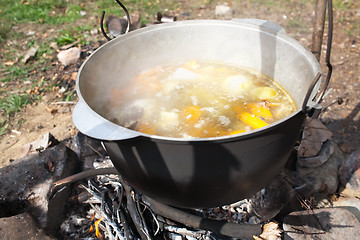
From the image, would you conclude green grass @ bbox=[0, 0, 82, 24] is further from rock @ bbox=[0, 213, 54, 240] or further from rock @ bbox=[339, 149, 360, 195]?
rock @ bbox=[339, 149, 360, 195]

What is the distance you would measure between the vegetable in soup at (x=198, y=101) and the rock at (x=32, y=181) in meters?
0.72

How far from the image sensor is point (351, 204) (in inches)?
94.3

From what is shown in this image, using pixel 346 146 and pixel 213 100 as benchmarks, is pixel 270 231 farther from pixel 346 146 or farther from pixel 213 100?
pixel 346 146

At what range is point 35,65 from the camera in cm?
429

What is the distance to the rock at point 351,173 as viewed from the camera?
254cm

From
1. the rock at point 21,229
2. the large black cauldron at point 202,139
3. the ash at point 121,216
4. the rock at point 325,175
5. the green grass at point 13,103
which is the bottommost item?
the green grass at point 13,103

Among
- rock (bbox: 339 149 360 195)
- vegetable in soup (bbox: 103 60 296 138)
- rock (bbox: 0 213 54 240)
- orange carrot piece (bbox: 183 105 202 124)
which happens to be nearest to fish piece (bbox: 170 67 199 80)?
vegetable in soup (bbox: 103 60 296 138)

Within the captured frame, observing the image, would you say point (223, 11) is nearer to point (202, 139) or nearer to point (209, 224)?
point (209, 224)

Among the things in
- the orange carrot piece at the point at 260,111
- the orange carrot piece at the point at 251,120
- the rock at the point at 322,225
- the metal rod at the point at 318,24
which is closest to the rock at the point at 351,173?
the rock at the point at 322,225

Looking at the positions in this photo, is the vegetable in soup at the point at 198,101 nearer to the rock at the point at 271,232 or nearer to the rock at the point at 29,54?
the rock at the point at 271,232

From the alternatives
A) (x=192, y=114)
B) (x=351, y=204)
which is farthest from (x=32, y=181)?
(x=351, y=204)

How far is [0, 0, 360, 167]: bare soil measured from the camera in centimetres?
321

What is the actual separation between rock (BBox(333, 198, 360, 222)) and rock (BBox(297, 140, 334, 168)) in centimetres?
35

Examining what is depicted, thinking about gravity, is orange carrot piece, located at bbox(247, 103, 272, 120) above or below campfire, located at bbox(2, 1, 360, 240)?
above
